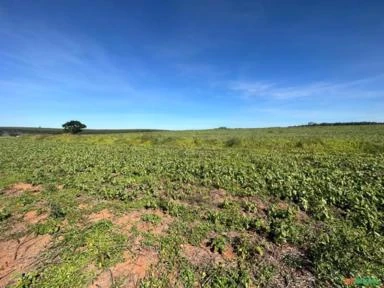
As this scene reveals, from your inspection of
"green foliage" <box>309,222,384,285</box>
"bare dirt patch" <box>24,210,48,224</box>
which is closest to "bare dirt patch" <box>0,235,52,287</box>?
"bare dirt patch" <box>24,210,48,224</box>

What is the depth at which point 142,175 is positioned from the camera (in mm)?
11414

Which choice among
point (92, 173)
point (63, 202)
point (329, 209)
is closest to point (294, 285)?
point (329, 209)

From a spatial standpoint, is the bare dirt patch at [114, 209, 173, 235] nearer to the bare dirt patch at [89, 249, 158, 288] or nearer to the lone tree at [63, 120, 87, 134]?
the bare dirt patch at [89, 249, 158, 288]

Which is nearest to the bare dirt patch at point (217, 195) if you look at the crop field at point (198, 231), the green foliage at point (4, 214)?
the crop field at point (198, 231)

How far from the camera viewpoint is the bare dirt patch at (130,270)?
15.1ft

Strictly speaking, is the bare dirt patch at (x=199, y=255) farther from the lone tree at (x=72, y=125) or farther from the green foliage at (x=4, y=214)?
the lone tree at (x=72, y=125)

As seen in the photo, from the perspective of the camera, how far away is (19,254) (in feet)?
18.2

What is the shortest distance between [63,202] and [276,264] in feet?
20.5

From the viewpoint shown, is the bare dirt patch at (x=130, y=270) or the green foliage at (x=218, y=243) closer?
the bare dirt patch at (x=130, y=270)

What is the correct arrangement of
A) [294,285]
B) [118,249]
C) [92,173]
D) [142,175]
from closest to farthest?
[294,285], [118,249], [142,175], [92,173]

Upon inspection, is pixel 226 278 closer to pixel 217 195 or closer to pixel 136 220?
pixel 136 220

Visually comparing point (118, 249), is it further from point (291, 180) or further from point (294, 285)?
point (291, 180)

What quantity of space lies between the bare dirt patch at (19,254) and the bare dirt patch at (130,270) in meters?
1.48

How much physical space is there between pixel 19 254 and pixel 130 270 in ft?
7.89
